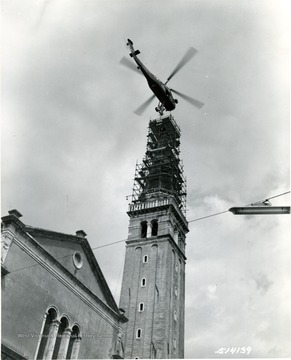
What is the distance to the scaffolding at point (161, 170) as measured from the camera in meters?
41.7

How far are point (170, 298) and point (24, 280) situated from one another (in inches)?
796

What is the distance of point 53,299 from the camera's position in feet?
60.3

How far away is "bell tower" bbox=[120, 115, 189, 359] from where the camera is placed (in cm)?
3241

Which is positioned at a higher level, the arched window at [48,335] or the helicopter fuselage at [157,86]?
the helicopter fuselage at [157,86]

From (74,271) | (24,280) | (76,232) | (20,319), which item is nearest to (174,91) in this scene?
(76,232)

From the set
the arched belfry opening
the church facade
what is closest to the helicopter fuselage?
the church facade

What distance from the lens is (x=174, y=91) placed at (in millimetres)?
21469

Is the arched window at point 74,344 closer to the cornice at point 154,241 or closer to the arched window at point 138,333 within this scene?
the arched window at point 138,333

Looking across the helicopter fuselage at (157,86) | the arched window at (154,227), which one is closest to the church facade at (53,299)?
the helicopter fuselage at (157,86)

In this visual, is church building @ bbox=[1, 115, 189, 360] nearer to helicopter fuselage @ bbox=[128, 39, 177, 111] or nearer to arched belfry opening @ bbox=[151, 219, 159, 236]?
arched belfry opening @ bbox=[151, 219, 159, 236]

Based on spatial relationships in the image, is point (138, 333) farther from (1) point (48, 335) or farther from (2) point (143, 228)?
(1) point (48, 335)

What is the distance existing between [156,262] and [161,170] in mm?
11253

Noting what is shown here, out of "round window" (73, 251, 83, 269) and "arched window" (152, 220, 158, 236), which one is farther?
"arched window" (152, 220, 158, 236)

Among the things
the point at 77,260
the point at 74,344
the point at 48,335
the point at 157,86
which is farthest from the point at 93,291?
the point at 157,86
